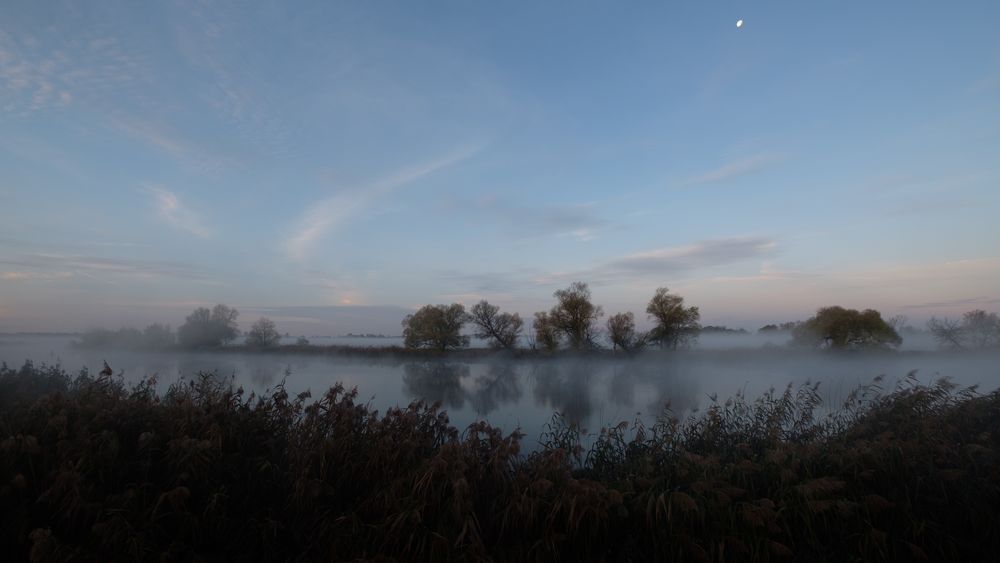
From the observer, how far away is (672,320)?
3591 cm

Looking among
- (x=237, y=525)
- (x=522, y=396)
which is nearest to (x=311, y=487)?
(x=237, y=525)

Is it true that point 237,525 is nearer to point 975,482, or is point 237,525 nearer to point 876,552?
point 876,552

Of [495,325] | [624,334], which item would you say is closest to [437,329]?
[495,325]

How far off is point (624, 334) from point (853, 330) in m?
14.6

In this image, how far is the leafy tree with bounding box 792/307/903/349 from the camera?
1266 inches

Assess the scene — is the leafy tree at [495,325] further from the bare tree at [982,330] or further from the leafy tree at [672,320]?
the bare tree at [982,330]

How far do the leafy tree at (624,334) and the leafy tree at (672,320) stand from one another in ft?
4.72

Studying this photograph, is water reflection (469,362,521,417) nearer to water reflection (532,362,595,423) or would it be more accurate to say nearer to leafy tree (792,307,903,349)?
water reflection (532,362,595,423)

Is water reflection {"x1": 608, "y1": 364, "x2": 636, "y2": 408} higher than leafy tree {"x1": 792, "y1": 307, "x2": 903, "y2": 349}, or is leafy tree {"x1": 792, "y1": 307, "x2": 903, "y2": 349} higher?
leafy tree {"x1": 792, "y1": 307, "x2": 903, "y2": 349}

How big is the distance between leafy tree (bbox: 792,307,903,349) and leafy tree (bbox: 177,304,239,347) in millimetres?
50369

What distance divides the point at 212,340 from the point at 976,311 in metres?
62.3

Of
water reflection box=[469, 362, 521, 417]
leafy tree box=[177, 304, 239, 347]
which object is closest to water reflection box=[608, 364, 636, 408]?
water reflection box=[469, 362, 521, 417]

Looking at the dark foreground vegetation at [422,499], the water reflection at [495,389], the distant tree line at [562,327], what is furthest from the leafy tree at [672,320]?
the dark foreground vegetation at [422,499]

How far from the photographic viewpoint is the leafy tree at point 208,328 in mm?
47781
